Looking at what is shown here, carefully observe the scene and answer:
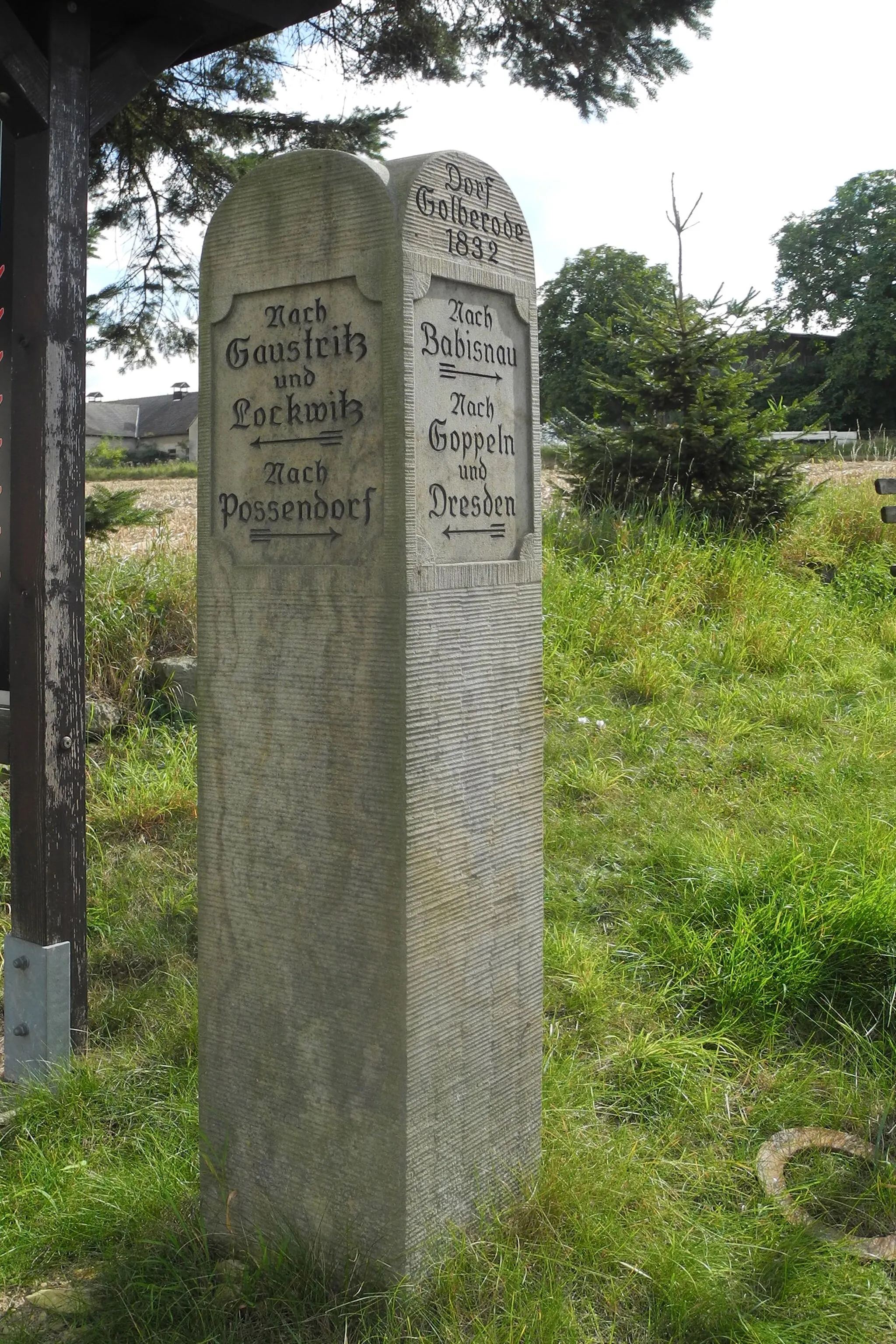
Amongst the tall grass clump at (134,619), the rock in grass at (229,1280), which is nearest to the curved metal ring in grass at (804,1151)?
the rock in grass at (229,1280)

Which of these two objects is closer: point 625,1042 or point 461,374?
point 461,374

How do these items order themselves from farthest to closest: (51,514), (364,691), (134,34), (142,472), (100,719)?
1. (142,472)
2. (100,719)
3. (134,34)
4. (51,514)
5. (364,691)

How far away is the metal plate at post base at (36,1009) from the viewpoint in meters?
3.71

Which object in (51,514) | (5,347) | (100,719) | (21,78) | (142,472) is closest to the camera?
(21,78)

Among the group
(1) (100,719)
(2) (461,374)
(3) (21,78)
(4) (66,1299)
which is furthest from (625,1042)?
(1) (100,719)

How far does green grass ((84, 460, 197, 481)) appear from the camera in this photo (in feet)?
102

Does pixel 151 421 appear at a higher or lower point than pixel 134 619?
Result: higher

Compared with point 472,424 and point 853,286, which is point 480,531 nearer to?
point 472,424

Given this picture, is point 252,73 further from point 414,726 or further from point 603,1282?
point 603,1282

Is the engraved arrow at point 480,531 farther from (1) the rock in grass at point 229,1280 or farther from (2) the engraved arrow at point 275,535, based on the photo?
(1) the rock in grass at point 229,1280

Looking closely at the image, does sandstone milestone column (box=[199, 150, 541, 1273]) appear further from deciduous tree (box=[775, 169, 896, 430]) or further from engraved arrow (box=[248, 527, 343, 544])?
deciduous tree (box=[775, 169, 896, 430])

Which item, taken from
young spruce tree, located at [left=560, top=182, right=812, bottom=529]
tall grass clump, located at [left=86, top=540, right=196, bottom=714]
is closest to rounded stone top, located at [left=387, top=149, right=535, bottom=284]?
tall grass clump, located at [left=86, top=540, right=196, bottom=714]

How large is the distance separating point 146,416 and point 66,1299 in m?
67.4

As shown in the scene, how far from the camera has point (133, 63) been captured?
3.95 meters
